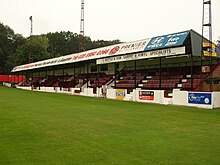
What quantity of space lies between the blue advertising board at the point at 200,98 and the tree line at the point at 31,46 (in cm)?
4304

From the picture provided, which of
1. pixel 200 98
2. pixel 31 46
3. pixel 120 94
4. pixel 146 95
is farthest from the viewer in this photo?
pixel 31 46

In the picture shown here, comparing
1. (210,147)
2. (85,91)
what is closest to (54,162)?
(210,147)

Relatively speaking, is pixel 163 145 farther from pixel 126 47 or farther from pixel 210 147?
pixel 126 47

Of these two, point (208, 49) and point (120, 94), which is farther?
point (120, 94)

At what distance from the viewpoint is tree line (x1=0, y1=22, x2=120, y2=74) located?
85.1 metres

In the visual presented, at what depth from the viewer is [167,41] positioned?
26.9m

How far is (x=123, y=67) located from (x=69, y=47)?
7311cm

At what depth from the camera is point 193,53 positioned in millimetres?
25000

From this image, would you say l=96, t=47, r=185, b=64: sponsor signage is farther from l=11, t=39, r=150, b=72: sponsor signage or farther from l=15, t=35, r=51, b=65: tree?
l=15, t=35, r=51, b=65: tree

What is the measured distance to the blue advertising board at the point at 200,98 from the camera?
21.4 meters

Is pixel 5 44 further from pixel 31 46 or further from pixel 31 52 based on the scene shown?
pixel 31 52

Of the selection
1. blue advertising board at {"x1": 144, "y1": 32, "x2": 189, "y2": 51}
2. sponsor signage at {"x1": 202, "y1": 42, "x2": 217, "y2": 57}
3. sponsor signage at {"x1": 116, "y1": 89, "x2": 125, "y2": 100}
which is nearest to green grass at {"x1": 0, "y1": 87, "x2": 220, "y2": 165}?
blue advertising board at {"x1": 144, "y1": 32, "x2": 189, "y2": 51}

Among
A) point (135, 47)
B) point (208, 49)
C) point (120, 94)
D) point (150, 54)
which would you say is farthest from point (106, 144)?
point (120, 94)

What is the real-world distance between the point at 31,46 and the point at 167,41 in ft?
210
